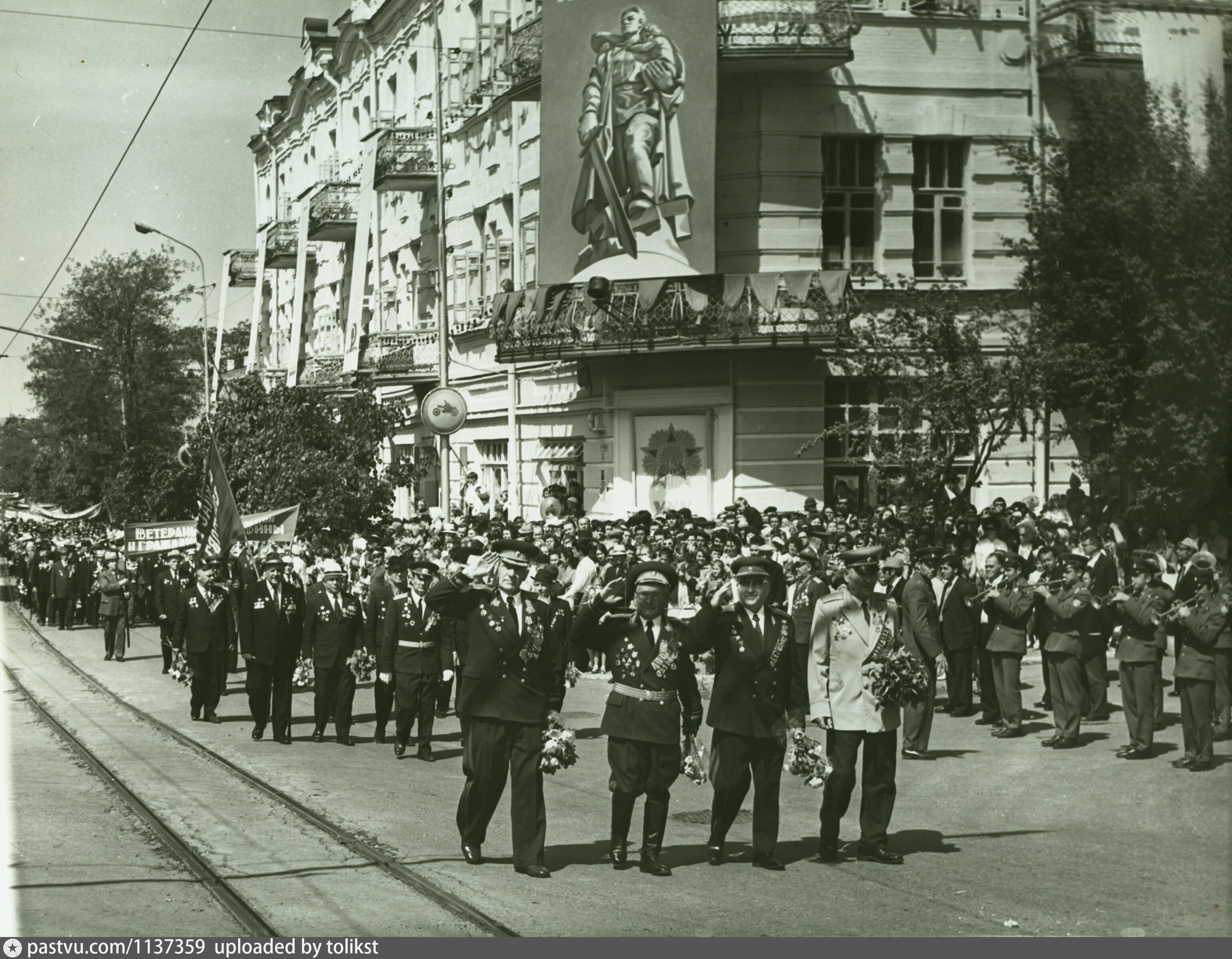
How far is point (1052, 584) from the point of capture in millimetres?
14641

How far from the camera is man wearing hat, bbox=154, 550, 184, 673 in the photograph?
22328 millimetres

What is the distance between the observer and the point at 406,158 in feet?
116

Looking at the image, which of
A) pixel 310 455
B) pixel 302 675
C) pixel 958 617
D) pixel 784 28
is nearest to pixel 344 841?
pixel 302 675

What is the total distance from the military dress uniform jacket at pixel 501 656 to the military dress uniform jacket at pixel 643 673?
242mm

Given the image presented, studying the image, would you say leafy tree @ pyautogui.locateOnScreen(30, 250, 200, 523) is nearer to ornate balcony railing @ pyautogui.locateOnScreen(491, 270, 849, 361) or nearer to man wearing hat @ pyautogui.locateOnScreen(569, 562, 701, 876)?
ornate balcony railing @ pyautogui.locateOnScreen(491, 270, 849, 361)

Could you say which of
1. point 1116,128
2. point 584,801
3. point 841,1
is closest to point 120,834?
point 584,801

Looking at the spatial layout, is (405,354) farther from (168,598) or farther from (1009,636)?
(1009,636)

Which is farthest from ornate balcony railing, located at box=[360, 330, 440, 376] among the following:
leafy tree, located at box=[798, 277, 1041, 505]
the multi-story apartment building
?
leafy tree, located at box=[798, 277, 1041, 505]

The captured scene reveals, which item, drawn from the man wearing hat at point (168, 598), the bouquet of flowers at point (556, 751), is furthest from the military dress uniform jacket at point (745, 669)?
the man wearing hat at point (168, 598)

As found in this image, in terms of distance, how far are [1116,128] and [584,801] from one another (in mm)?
6186

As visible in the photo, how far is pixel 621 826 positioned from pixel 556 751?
1.85 feet

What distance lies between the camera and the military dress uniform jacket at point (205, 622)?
687 inches

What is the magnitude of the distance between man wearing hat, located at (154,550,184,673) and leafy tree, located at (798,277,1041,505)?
30.1 ft

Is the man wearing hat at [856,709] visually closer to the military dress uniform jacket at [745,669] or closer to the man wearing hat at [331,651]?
the military dress uniform jacket at [745,669]
